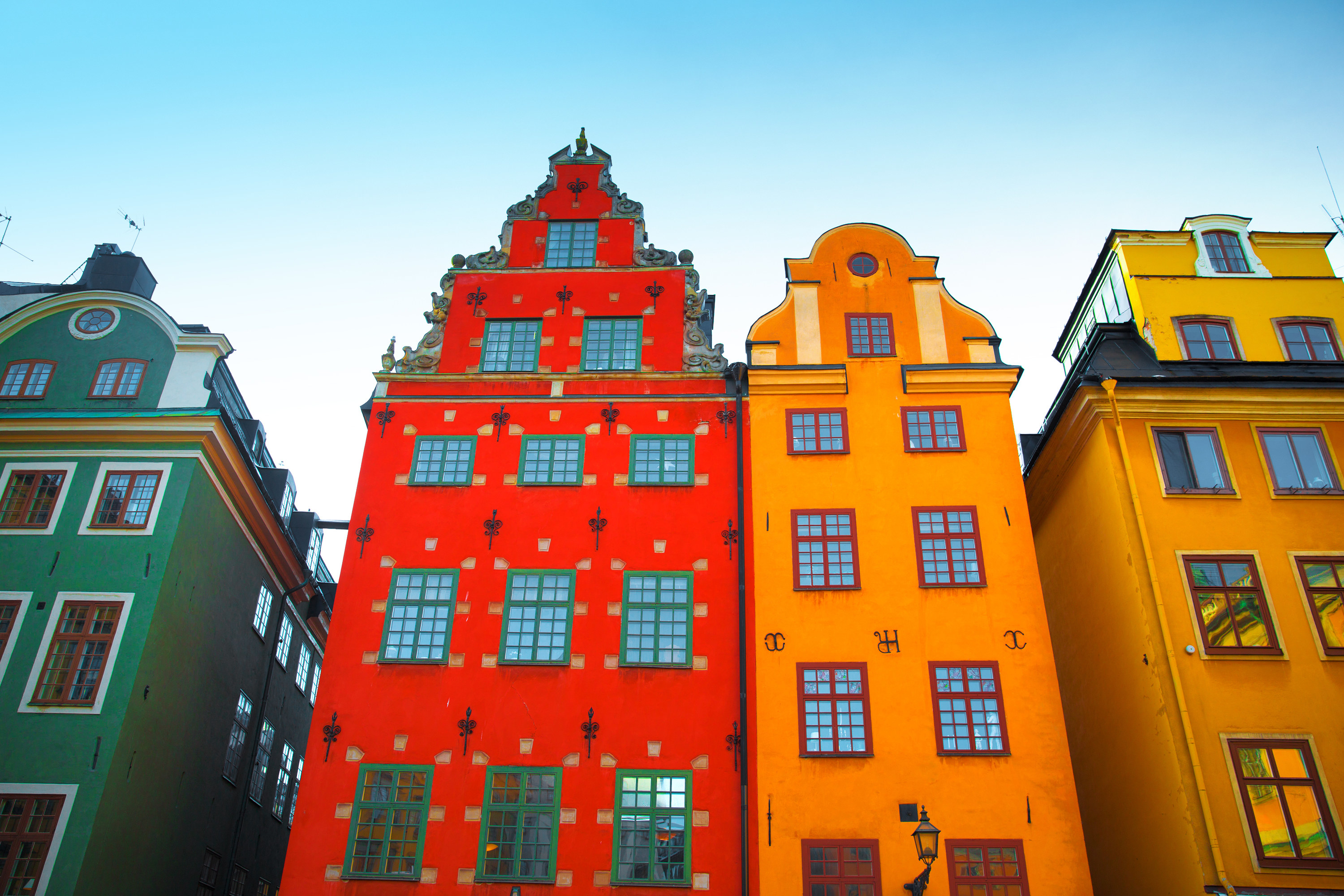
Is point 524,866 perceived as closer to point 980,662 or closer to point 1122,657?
point 980,662

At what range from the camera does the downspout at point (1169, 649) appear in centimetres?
1541

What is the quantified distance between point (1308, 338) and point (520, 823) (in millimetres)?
18735

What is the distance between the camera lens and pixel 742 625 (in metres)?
18.4

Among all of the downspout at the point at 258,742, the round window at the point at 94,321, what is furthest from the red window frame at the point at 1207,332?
the round window at the point at 94,321

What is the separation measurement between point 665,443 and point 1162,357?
34.5ft

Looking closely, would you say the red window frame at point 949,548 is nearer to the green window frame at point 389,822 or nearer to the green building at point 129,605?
the green window frame at point 389,822

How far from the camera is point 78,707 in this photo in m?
17.4

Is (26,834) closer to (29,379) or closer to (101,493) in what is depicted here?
(101,493)

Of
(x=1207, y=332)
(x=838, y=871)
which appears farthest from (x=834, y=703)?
(x=1207, y=332)

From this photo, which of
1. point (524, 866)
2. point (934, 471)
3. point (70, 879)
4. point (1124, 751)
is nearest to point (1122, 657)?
point (1124, 751)

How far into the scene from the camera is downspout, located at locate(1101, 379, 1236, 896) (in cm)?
1541

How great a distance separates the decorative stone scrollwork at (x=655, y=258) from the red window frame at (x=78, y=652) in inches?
503

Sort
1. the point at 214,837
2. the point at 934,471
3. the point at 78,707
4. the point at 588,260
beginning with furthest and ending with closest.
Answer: the point at 588,260
the point at 214,837
the point at 934,471
the point at 78,707

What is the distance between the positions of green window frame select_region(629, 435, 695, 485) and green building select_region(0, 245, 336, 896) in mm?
8563
